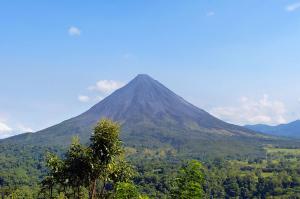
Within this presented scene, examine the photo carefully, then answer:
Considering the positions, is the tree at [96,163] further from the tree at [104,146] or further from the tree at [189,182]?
the tree at [189,182]

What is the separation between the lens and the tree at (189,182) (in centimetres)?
4856

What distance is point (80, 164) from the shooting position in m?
56.5

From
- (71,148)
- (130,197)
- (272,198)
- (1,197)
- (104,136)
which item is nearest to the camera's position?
(130,197)

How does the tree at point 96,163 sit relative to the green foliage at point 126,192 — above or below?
above

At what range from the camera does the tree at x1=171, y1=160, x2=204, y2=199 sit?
4856 cm

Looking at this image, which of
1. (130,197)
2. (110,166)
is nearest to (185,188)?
(130,197)

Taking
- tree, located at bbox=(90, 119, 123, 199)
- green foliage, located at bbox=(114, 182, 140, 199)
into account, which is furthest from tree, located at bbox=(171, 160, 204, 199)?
tree, located at bbox=(90, 119, 123, 199)

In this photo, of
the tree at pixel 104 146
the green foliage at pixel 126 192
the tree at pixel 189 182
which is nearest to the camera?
the green foliage at pixel 126 192

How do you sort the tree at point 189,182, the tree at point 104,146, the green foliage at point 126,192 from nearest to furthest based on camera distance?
the green foliage at point 126,192 → the tree at point 189,182 → the tree at point 104,146

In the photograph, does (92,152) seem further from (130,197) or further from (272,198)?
(272,198)

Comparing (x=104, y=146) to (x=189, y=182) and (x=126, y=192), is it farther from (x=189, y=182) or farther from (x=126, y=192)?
(x=189, y=182)

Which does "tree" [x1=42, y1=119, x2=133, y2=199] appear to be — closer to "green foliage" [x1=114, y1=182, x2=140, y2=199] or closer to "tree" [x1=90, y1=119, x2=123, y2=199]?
"tree" [x1=90, y1=119, x2=123, y2=199]

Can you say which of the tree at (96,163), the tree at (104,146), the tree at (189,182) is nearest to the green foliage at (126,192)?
the tree at (189,182)

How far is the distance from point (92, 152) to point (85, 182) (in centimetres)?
504
